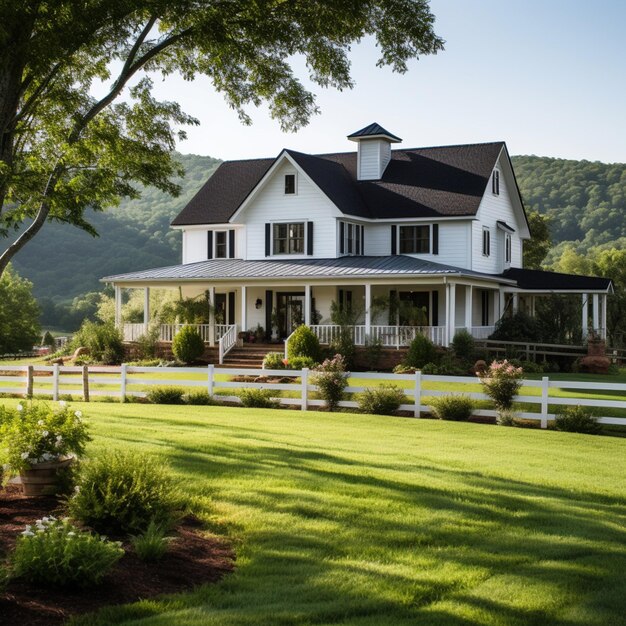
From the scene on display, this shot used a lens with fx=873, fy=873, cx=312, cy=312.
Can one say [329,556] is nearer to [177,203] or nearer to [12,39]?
Answer: [12,39]

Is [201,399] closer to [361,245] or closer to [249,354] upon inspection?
[249,354]

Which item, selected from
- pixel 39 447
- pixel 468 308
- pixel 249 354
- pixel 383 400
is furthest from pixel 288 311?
pixel 39 447

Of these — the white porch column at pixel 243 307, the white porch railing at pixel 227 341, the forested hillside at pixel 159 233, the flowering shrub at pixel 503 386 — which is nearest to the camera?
the flowering shrub at pixel 503 386

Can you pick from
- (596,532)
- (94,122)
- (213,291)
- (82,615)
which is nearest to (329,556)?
(82,615)

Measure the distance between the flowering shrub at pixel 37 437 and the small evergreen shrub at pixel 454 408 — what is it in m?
11.6

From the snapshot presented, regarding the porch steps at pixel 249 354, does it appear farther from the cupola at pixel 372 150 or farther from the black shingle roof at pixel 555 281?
the black shingle roof at pixel 555 281

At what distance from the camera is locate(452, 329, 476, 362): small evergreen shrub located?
32.7 meters

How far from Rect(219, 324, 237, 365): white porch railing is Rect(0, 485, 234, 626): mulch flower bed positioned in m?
25.3

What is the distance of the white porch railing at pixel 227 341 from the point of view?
34.7 m

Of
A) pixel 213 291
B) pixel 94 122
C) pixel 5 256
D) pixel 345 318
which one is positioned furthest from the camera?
pixel 213 291

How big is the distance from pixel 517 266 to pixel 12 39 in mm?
35810

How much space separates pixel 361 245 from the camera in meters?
39.7

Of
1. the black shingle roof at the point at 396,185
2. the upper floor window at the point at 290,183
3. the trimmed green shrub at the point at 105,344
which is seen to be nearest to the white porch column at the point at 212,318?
the trimmed green shrub at the point at 105,344

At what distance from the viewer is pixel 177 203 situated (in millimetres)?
119938
